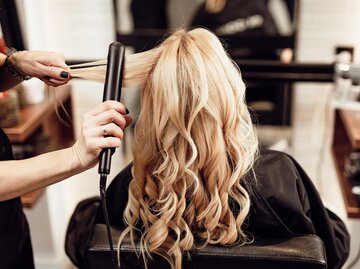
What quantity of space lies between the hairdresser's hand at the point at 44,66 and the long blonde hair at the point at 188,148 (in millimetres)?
158

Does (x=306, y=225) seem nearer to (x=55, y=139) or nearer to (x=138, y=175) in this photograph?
(x=138, y=175)

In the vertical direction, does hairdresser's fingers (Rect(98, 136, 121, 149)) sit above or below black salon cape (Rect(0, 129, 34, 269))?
above

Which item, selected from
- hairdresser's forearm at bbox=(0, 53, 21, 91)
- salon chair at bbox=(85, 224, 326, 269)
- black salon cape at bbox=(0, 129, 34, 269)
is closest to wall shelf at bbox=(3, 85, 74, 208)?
hairdresser's forearm at bbox=(0, 53, 21, 91)

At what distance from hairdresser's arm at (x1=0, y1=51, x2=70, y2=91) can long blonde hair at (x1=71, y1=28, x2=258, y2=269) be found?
0.16m

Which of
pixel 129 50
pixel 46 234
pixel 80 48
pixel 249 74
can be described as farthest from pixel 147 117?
pixel 80 48

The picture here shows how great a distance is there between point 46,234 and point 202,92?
1.48 metres

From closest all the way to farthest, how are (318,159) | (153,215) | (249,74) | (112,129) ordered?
(112,129) < (153,215) < (249,74) < (318,159)

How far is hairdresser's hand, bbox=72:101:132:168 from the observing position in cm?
88

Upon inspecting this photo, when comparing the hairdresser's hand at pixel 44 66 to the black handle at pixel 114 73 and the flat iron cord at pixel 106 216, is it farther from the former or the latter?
the flat iron cord at pixel 106 216

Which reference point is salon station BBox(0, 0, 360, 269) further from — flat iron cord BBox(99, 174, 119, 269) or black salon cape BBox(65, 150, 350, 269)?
flat iron cord BBox(99, 174, 119, 269)

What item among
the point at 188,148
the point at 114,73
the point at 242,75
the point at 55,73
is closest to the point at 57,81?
the point at 55,73

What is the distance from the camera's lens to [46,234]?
2.24m

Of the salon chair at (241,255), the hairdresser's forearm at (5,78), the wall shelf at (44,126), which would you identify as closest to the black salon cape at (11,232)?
the hairdresser's forearm at (5,78)

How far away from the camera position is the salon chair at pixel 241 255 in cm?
102
